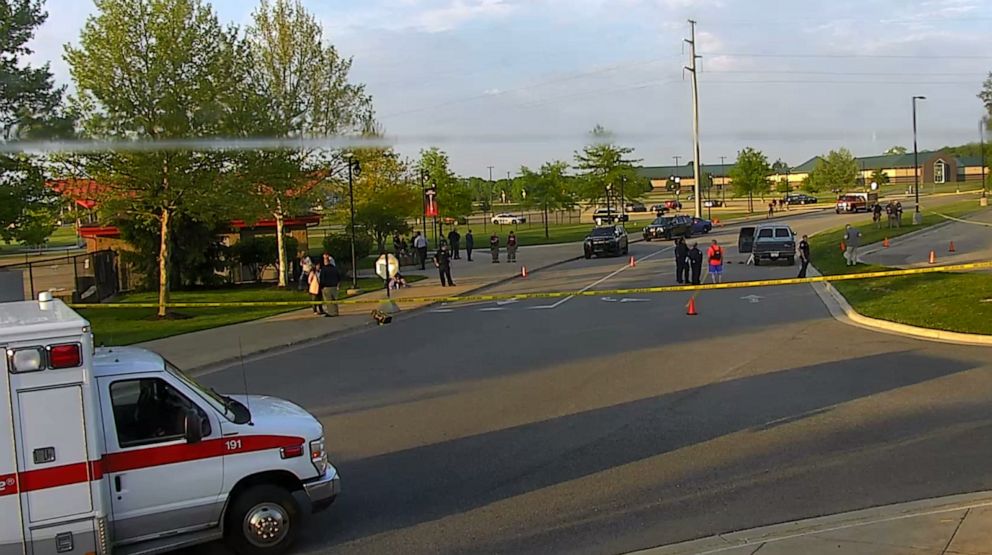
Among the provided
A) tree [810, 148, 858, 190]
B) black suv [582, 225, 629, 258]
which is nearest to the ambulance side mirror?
black suv [582, 225, 629, 258]

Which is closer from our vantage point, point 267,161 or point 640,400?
point 640,400

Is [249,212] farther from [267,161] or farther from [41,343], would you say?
[41,343]

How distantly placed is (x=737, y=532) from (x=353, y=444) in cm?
480

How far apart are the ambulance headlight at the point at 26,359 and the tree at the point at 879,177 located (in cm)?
10888

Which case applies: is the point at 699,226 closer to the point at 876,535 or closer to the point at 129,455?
the point at 876,535

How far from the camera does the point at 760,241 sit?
34.1 metres

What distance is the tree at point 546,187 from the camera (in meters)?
63.4

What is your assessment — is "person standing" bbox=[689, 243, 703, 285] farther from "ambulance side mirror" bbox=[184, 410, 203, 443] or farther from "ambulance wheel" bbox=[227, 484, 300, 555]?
"ambulance side mirror" bbox=[184, 410, 203, 443]

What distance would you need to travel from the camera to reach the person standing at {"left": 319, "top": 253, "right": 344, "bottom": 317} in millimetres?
21922

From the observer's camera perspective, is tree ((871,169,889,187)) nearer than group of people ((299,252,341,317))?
No

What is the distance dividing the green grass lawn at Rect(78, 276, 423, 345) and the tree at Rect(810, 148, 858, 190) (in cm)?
8228

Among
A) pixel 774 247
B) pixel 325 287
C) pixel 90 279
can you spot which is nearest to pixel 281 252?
pixel 90 279

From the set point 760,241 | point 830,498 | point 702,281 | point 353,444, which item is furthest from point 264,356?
point 760,241

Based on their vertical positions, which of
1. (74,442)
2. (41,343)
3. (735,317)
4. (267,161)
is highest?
(267,161)
